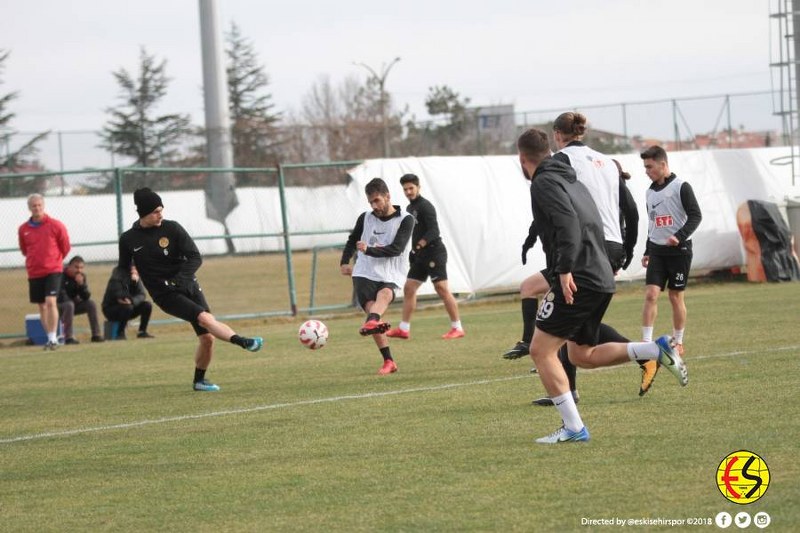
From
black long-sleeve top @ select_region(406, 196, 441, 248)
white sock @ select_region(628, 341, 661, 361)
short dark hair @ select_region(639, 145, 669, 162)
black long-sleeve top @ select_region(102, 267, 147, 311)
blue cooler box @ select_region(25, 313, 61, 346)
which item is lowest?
blue cooler box @ select_region(25, 313, 61, 346)

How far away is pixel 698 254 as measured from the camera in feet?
78.5

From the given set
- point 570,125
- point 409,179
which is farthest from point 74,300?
point 570,125

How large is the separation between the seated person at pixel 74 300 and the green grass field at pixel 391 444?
14.7 feet

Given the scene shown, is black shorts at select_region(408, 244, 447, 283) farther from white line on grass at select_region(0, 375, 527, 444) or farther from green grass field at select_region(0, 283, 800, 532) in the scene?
white line on grass at select_region(0, 375, 527, 444)

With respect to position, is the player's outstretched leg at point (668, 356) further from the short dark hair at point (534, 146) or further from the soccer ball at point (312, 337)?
the soccer ball at point (312, 337)

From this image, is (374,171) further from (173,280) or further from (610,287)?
(610,287)

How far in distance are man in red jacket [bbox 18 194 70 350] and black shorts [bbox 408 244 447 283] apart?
5.35 meters

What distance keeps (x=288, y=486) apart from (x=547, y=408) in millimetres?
2762

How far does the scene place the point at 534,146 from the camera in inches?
284

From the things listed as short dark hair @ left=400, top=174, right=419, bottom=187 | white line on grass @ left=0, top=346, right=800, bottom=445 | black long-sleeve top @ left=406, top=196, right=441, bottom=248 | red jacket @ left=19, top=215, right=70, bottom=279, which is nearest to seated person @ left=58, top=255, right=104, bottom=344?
red jacket @ left=19, top=215, right=70, bottom=279

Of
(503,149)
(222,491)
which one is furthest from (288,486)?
(503,149)

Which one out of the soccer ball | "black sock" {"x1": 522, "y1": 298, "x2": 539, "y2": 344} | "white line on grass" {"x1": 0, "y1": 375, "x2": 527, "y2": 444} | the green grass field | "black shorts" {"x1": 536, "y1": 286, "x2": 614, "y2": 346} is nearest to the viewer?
the green grass field

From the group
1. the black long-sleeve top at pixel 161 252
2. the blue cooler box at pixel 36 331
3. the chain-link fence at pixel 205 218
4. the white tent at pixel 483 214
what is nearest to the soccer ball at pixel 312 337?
the black long-sleeve top at pixel 161 252

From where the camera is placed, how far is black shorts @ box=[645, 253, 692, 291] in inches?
469
